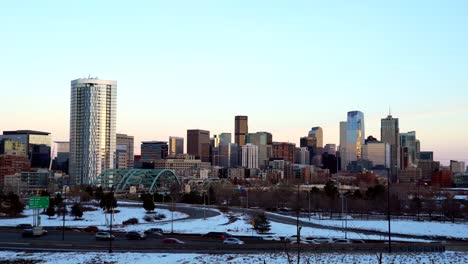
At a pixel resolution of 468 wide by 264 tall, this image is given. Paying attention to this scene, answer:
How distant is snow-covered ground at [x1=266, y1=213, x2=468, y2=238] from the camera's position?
80938 mm

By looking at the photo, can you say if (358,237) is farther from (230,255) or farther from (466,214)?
(466,214)

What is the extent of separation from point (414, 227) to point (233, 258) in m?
47.0

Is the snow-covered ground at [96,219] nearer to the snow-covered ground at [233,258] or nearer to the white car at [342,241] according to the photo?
the white car at [342,241]

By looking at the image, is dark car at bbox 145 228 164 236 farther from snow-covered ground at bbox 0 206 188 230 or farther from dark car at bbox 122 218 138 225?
dark car at bbox 122 218 138 225

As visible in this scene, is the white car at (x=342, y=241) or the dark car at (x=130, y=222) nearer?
the white car at (x=342, y=241)

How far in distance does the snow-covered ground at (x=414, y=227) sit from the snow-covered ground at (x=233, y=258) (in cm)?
2982

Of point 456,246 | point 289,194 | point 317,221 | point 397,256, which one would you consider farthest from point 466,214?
point 397,256

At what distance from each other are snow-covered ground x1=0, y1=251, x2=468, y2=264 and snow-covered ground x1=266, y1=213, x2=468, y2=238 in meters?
29.8

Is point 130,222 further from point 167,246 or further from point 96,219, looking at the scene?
point 167,246

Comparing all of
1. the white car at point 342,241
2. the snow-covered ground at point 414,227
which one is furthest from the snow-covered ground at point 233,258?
the snow-covered ground at point 414,227

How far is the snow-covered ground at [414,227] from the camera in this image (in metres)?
80.9

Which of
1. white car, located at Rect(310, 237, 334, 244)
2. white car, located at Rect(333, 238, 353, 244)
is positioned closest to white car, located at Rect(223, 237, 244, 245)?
white car, located at Rect(310, 237, 334, 244)

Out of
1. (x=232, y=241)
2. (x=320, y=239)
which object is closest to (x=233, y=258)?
(x=232, y=241)

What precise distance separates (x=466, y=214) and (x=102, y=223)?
7328cm
